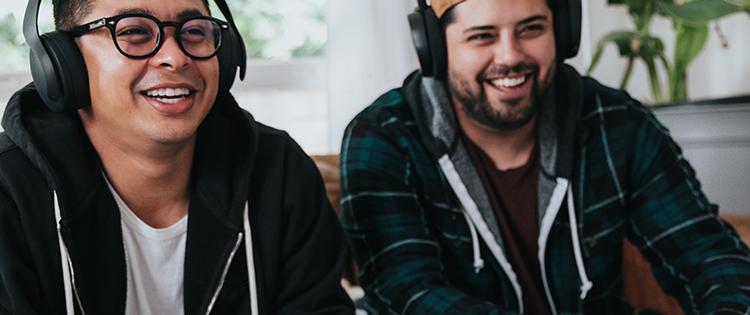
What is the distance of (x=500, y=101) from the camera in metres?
1.67

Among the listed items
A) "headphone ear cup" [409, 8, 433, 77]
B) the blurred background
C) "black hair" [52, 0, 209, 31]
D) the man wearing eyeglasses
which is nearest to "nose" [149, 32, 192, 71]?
the man wearing eyeglasses

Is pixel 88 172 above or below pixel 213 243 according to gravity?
above

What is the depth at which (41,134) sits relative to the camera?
133 centimetres

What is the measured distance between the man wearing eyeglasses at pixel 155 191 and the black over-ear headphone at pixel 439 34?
0.28 metres

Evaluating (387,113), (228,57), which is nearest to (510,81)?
(387,113)

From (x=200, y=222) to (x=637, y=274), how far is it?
101 cm

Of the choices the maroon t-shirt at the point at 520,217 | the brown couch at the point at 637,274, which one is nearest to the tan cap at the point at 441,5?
the maroon t-shirt at the point at 520,217

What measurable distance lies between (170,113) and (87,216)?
0.18m

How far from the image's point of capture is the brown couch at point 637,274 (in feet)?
6.56

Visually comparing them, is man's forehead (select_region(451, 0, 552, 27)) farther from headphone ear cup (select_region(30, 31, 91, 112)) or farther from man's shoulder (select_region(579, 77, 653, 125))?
headphone ear cup (select_region(30, 31, 91, 112))

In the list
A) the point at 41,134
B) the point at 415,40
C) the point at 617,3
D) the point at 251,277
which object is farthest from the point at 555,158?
the point at 617,3

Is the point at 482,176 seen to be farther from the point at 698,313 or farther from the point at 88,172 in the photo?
the point at 88,172

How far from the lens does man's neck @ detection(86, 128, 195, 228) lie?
1.38 metres

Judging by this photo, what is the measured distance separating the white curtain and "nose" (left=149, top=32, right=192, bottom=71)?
1165 mm
